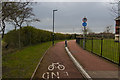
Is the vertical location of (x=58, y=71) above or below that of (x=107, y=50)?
below

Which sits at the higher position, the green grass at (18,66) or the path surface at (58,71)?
the green grass at (18,66)

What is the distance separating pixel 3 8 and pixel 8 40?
8.49 meters

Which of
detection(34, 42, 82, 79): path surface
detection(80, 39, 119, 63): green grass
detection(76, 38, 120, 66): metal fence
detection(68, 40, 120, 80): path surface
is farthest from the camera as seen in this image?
detection(80, 39, 119, 63): green grass

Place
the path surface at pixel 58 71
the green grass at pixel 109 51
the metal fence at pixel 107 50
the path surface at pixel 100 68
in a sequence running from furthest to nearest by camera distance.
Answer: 1. the green grass at pixel 109 51
2. the metal fence at pixel 107 50
3. the path surface at pixel 58 71
4. the path surface at pixel 100 68

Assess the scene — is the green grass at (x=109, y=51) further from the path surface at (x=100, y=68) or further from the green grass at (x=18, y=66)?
the green grass at (x=18, y=66)

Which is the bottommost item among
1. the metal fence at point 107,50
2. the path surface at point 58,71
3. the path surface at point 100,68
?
the path surface at point 58,71

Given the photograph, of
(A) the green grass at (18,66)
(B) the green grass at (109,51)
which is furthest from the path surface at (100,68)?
(A) the green grass at (18,66)

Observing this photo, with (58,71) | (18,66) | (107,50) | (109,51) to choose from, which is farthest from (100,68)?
(107,50)

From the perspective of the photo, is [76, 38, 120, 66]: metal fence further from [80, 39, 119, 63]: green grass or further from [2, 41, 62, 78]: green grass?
[2, 41, 62, 78]: green grass

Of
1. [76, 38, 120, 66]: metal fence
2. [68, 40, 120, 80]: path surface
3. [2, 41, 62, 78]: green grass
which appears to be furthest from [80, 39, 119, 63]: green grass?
[2, 41, 62, 78]: green grass

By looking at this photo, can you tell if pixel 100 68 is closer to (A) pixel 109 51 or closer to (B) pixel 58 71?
(B) pixel 58 71

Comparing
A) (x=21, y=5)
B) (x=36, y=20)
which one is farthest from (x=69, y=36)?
(x=21, y=5)

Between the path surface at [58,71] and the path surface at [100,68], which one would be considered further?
the path surface at [58,71]

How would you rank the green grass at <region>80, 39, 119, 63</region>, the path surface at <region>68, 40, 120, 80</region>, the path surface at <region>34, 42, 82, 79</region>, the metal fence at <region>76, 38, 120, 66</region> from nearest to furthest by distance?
1. the path surface at <region>68, 40, 120, 80</region>
2. the path surface at <region>34, 42, 82, 79</region>
3. the metal fence at <region>76, 38, 120, 66</region>
4. the green grass at <region>80, 39, 119, 63</region>
